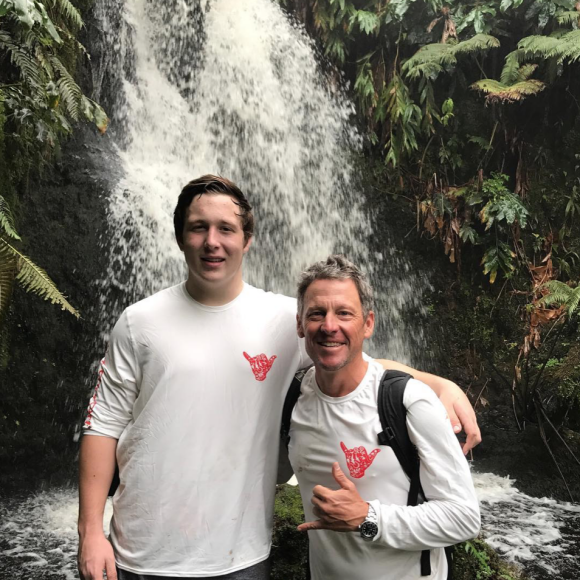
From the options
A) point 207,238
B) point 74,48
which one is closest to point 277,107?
point 74,48

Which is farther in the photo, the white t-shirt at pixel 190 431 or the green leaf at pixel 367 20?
the green leaf at pixel 367 20

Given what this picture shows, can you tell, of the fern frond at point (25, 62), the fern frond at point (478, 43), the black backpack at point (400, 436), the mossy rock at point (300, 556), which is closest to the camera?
the black backpack at point (400, 436)

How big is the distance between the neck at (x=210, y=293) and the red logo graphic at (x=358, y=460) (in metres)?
0.58

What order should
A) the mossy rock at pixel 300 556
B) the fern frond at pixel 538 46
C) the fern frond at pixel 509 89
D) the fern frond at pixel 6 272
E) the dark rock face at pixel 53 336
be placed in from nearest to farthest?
the mossy rock at pixel 300 556 < the fern frond at pixel 6 272 < the dark rock face at pixel 53 336 < the fern frond at pixel 538 46 < the fern frond at pixel 509 89

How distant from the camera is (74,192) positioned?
5.85 m

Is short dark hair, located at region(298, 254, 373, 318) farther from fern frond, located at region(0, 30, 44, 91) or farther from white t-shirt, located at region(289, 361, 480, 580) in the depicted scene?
fern frond, located at region(0, 30, 44, 91)

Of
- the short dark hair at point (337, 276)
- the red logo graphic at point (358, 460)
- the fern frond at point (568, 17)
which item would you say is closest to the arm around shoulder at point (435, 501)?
the red logo graphic at point (358, 460)

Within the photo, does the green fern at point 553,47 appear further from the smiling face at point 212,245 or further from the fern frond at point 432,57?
the smiling face at point 212,245

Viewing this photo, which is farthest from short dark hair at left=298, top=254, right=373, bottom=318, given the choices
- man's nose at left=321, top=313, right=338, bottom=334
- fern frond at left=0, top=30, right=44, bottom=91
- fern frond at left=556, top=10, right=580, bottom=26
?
fern frond at left=556, top=10, right=580, bottom=26

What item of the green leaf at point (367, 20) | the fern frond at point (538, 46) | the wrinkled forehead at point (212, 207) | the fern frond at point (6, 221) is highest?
the green leaf at point (367, 20)

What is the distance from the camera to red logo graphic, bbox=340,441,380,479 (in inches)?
61.0

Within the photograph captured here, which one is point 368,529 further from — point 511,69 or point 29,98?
point 511,69

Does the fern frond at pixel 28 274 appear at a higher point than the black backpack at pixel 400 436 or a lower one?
higher

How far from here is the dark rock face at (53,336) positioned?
5.62m
